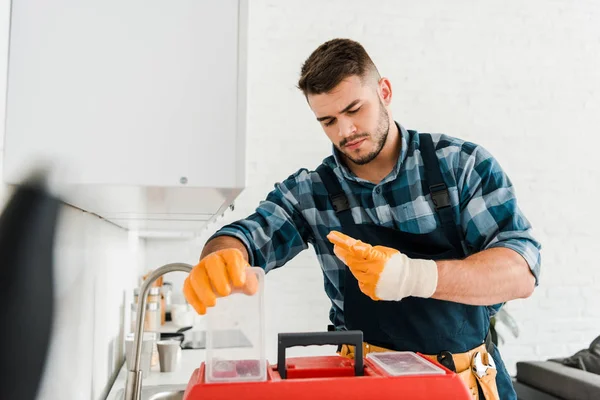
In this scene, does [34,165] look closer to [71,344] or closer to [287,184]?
[71,344]

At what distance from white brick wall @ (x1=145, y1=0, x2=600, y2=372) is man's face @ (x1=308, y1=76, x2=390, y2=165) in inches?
65.0

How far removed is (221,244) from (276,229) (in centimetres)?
24

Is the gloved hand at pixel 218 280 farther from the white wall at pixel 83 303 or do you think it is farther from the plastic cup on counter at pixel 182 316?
the plastic cup on counter at pixel 182 316

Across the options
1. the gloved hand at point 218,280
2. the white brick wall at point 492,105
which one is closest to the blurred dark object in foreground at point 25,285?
the gloved hand at point 218,280

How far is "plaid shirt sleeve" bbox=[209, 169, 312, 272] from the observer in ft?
4.25

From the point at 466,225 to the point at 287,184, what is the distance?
20.1 inches

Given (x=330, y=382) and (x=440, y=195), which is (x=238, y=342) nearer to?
(x=330, y=382)

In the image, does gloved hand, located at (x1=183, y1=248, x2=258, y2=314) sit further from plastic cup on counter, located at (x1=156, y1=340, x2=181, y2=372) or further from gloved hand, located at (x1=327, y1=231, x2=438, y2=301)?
plastic cup on counter, located at (x1=156, y1=340, x2=181, y2=372)

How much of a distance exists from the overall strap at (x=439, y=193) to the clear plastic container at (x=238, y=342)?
29.3 inches

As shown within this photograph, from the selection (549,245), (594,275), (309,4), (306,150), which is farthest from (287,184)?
(594,275)

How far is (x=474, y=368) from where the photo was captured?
1.29m

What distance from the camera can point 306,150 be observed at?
3098 mm

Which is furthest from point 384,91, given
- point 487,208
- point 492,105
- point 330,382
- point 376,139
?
point 492,105

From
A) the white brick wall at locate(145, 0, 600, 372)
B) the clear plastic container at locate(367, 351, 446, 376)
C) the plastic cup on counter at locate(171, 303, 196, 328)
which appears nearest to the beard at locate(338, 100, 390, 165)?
the clear plastic container at locate(367, 351, 446, 376)
